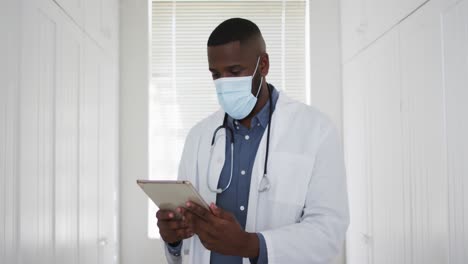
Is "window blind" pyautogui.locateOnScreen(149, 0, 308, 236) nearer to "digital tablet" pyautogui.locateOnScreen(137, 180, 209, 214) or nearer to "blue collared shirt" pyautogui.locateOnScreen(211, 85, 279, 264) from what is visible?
"blue collared shirt" pyautogui.locateOnScreen(211, 85, 279, 264)

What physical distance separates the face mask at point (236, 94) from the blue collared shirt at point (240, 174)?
0.17 feet

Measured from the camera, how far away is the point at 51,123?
162 centimetres

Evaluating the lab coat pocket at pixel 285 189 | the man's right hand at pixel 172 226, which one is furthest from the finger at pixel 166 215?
the lab coat pocket at pixel 285 189

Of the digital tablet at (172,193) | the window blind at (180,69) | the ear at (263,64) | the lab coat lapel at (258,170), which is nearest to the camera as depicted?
the digital tablet at (172,193)

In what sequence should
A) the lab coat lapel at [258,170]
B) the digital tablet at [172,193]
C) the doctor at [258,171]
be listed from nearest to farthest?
the digital tablet at [172,193]
the doctor at [258,171]
the lab coat lapel at [258,170]

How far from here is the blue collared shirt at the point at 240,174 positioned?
129 centimetres

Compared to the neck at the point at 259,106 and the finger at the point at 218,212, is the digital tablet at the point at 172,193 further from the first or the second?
the neck at the point at 259,106

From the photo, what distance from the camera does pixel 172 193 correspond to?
3.50 ft

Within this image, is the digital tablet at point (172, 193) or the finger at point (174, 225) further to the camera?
the finger at point (174, 225)

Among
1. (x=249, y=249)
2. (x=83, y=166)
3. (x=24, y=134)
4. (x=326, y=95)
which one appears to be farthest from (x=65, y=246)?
(x=326, y=95)

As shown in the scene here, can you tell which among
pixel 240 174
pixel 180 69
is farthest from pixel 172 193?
pixel 180 69

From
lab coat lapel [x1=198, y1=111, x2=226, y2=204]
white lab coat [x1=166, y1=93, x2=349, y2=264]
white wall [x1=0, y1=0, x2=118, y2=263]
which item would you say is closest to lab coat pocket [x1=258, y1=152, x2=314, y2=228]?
white lab coat [x1=166, y1=93, x2=349, y2=264]

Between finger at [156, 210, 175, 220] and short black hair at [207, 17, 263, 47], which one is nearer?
finger at [156, 210, 175, 220]

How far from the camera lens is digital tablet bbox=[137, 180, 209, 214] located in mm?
1009
